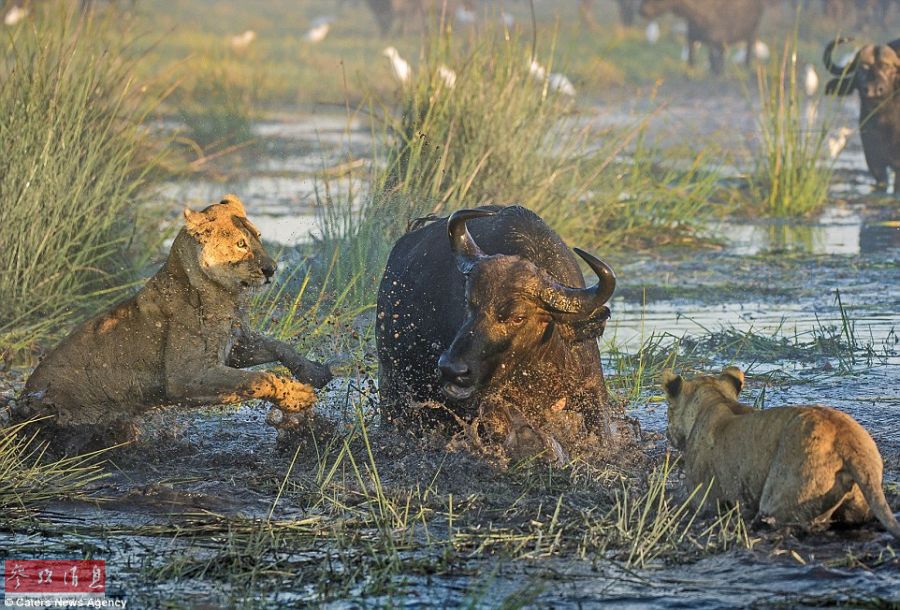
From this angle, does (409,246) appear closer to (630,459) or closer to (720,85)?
(630,459)

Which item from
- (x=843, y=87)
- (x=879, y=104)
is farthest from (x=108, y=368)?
(x=843, y=87)

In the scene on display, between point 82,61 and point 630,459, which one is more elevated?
point 82,61

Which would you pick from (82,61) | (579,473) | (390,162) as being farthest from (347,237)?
(579,473)

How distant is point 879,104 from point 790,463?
11.8 meters

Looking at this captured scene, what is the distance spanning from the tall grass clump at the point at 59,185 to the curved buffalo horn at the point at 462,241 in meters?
3.03

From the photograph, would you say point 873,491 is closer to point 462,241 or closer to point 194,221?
point 462,241

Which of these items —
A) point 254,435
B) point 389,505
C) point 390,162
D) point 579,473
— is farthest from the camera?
point 390,162

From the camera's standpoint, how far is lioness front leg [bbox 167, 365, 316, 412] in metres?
5.98

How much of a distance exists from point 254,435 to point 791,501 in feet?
9.94

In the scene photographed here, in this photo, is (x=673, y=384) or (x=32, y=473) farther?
(x=32, y=473)

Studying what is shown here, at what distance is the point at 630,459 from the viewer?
20.5ft

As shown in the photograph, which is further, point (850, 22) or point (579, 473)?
point (850, 22)

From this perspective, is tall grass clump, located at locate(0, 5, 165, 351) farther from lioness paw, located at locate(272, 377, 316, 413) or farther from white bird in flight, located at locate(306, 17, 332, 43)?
white bird in flight, located at locate(306, 17, 332, 43)

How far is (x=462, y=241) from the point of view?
614 centimetres
